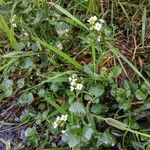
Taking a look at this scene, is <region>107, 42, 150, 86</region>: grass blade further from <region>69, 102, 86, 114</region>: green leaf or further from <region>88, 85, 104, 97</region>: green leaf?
<region>69, 102, 86, 114</region>: green leaf

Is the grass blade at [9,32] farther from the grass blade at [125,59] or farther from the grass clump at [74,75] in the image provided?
the grass blade at [125,59]

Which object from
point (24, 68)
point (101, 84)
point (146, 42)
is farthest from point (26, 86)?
point (146, 42)

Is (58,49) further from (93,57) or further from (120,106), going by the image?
(120,106)

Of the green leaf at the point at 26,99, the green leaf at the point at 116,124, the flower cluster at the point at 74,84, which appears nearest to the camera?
the green leaf at the point at 116,124

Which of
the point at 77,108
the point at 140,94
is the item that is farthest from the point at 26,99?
the point at 140,94

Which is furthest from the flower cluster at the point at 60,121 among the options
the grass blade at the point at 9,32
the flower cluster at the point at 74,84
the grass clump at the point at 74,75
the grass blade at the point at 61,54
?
the grass blade at the point at 9,32

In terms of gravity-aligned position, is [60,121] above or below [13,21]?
below

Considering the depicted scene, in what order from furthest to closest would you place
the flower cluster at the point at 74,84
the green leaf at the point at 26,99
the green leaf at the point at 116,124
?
the green leaf at the point at 26,99, the flower cluster at the point at 74,84, the green leaf at the point at 116,124

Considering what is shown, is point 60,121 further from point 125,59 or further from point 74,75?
point 125,59
